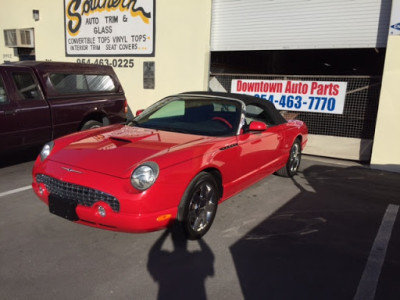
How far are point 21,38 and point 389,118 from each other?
12816mm

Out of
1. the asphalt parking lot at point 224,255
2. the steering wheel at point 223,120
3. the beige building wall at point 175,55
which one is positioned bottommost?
the asphalt parking lot at point 224,255

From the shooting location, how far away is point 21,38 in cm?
1303

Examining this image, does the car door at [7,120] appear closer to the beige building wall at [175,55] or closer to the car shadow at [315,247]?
the car shadow at [315,247]

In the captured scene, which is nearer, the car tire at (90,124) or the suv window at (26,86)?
the suv window at (26,86)

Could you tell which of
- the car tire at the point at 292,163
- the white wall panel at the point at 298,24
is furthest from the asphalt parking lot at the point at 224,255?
the white wall panel at the point at 298,24

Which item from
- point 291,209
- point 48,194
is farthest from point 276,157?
point 48,194

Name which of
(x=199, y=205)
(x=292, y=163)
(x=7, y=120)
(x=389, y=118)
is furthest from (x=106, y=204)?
(x=389, y=118)

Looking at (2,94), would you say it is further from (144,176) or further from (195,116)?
(144,176)

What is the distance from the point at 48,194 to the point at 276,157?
324 centimetres

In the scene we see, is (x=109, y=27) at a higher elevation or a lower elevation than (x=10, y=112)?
higher

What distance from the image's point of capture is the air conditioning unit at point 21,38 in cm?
1303

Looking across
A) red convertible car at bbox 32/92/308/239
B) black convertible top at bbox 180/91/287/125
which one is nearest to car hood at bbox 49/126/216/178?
red convertible car at bbox 32/92/308/239

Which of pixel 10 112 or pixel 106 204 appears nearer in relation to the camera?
pixel 106 204

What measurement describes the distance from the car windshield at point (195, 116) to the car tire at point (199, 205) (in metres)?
0.73
